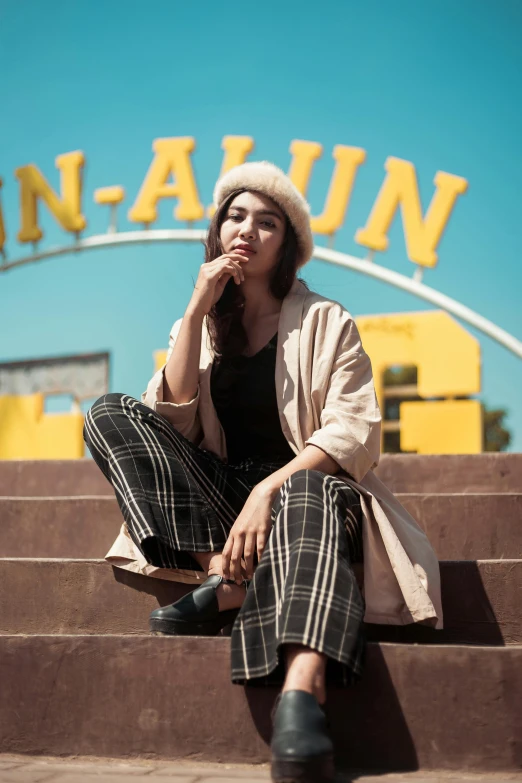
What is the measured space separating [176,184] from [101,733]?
10.2 meters

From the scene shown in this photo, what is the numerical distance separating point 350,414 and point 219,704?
2.66ft

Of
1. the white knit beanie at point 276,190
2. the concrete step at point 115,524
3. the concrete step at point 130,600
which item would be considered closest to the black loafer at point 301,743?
the concrete step at point 130,600

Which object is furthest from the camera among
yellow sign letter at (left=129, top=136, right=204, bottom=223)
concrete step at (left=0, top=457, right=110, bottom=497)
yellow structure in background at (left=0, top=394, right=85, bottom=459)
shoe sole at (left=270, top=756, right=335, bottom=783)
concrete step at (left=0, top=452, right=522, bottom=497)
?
yellow sign letter at (left=129, top=136, right=204, bottom=223)

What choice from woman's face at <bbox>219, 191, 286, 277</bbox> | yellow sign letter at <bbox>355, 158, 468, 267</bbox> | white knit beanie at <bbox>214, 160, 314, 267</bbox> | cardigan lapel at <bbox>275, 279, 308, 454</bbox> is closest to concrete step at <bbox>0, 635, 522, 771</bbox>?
cardigan lapel at <bbox>275, 279, 308, 454</bbox>

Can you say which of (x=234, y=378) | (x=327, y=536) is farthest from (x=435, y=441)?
(x=327, y=536)

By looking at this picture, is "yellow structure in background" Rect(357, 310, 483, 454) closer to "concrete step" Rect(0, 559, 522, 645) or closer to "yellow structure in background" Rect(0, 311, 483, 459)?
"yellow structure in background" Rect(0, 311, 483, 459)

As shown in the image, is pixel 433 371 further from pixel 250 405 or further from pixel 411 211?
pixel 250 405

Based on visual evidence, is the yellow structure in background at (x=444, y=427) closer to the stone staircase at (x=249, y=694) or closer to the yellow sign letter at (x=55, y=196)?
the yellow sign letter at (x=55, y=196)

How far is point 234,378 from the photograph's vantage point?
269 cm

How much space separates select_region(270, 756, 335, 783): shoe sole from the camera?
5.29 feet

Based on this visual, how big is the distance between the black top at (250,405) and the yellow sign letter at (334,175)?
7.99 meters

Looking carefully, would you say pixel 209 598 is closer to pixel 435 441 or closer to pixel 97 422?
pixel 97 422

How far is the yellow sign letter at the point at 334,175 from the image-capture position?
10.5m

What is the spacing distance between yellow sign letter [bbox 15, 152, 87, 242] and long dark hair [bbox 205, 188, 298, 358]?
926cm
